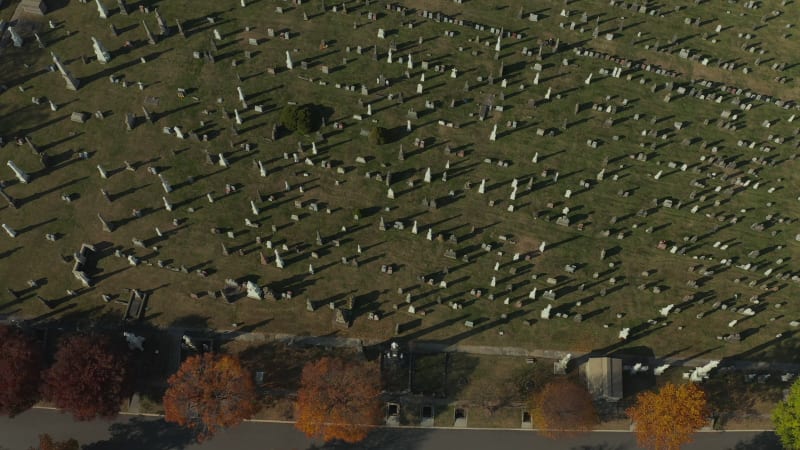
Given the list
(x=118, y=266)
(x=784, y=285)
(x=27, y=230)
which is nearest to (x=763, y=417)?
(x=784, y=285)

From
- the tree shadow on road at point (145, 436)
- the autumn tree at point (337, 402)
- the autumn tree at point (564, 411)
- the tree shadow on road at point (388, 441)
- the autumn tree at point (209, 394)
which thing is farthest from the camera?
the tree shadow on road at point (388, 441)

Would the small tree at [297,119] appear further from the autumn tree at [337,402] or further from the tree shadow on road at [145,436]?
the tree shadow on road at [145,436]

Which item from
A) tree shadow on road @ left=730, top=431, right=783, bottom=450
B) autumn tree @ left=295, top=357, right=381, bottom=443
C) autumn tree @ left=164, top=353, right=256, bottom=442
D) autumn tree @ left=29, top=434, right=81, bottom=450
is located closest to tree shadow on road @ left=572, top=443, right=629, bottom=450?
tree shadow on road @ left=730, top=431, right=783, bottom=450

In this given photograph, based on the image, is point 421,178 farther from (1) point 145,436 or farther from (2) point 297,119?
(1) point 145,436

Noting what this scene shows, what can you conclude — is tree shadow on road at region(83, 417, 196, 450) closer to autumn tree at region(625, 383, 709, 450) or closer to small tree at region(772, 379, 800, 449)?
autumn tree at region(625, 383, 709, 450)

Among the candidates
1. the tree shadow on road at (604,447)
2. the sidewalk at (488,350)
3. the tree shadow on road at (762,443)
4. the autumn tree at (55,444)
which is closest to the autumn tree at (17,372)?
the autumn tree at (55,444)

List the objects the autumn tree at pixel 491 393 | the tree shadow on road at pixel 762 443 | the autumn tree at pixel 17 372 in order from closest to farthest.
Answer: the autumn tree at pixel 17 372, the tree shadow on road at pixel 762 443, the autumn tree at pixel 491 393

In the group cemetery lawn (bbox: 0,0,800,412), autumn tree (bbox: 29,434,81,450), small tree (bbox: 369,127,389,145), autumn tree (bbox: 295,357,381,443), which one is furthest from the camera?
small tree (bbox: 369,127,389,145)
